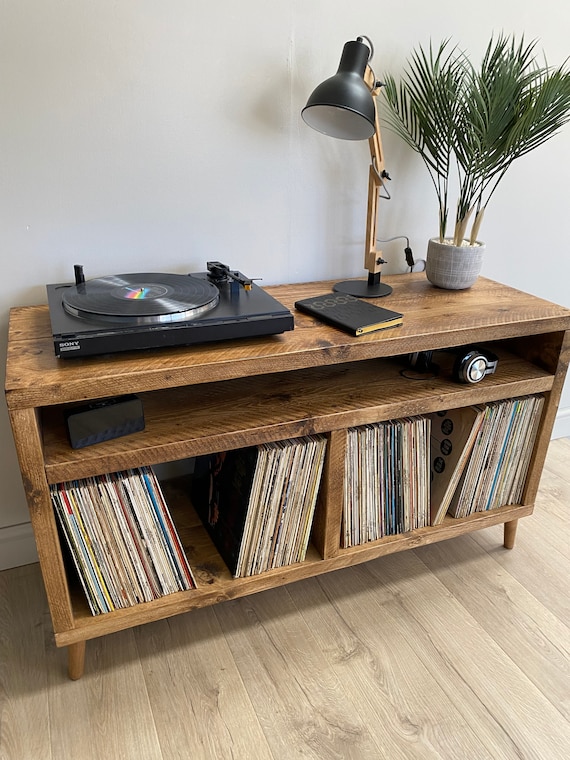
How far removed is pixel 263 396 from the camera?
1.25 m

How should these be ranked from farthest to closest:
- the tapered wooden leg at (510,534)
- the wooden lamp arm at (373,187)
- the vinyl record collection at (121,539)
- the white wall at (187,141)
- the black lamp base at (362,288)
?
the tapered wooden leg at (510,534) < the black lamp base at (362,288) < the wooden lamp arm at (373,187) < the white wall at (187,141) < the vinyl record collection at (121,539)

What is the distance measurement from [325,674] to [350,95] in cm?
117

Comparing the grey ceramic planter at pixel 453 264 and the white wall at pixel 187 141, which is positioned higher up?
the white wall at pixel 187 141

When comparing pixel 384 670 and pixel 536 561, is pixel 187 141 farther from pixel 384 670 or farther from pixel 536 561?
pixel 536 561

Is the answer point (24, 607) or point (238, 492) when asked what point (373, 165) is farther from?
point (24, 607)

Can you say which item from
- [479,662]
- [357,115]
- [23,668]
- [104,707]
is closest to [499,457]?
[479,662]

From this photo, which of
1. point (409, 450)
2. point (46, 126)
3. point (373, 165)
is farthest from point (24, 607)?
point (373, 165)

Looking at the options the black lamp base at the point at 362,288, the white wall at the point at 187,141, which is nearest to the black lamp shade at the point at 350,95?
the white wall at the point at 187,141

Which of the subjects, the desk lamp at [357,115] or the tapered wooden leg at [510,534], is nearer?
the desk lamp at [357,115]

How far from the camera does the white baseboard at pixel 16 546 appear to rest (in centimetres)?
149

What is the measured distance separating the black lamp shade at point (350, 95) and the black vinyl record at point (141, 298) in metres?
0.43

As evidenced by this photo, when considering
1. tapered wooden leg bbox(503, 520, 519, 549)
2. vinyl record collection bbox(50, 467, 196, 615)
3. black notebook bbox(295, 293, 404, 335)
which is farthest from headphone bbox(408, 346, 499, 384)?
vinyl record collection bbox(50, 467, 196, 615)

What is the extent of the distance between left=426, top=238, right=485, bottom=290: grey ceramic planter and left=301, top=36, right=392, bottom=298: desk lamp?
0.13m

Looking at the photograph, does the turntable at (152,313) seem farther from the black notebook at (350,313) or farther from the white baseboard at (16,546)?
the white baseboard at (16,546)
